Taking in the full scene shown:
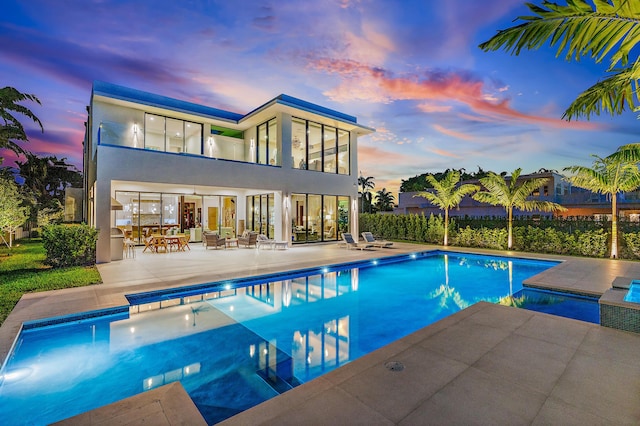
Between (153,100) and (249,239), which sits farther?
(153,100)

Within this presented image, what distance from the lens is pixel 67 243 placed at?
33.3 feet

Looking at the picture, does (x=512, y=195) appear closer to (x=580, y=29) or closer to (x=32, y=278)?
(x=580, y=29)

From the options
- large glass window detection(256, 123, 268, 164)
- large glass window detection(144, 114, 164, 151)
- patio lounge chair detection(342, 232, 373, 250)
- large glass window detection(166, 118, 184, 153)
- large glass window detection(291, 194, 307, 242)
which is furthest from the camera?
large glass window detection(256, 123, 268, 164)

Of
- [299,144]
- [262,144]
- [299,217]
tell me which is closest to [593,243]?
[299,217]

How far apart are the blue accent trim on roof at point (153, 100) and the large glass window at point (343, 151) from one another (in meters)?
6.25

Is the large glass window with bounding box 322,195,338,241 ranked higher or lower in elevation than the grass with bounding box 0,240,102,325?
higher

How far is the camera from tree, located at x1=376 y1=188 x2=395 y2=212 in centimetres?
5066

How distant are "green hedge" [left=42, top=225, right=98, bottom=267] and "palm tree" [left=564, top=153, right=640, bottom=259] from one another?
59.9 feet

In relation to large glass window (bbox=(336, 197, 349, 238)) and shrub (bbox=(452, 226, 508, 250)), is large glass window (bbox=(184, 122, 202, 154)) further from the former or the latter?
shrub (bbox=(452, 226, 508, 250))

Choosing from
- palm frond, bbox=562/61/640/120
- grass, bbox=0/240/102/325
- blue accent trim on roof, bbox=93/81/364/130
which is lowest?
grass, bbox=0/240/102/325

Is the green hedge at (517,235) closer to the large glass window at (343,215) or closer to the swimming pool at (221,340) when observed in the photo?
the large glass window at (343,215)

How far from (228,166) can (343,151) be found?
761cm

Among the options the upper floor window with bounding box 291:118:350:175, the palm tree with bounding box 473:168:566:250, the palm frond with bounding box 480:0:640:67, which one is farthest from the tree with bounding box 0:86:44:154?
the palm tree with bounding box 473:168:566:250

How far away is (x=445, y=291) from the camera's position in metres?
8.50
